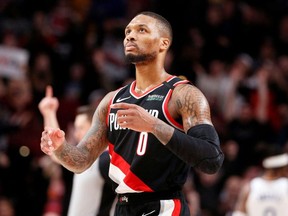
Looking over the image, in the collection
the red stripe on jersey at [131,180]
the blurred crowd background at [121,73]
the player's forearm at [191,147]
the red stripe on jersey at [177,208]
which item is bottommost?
the red stripe on jersey at [177,208]

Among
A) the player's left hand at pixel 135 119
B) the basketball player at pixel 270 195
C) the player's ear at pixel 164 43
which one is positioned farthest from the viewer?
the basketball player at pixel 270 195

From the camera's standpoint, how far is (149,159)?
17.1ft

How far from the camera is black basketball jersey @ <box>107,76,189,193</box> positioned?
17.0 feet

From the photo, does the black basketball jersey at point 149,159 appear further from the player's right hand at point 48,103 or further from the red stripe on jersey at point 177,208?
the player's right hand at point 48,103

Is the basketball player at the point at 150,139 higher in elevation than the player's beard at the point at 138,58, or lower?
lower

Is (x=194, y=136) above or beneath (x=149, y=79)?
beneath

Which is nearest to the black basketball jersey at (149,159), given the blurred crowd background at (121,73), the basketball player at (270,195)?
the basketball player at (270,195)

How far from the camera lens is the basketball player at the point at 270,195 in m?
8.88

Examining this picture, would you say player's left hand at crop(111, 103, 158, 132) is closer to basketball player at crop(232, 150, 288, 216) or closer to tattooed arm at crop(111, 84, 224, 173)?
tattooed arm at crop(111, 84, 224, 173)

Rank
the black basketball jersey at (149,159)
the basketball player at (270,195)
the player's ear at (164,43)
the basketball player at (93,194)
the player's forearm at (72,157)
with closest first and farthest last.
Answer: the black basketball jersey at (149,159), the player's forearm at (72,157), the player's ear at (164,43), the basketball player at (93,194), the basketball player at (270,195)

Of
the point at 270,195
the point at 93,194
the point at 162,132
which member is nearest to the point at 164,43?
the point at 162,132

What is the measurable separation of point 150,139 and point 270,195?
4.06 m

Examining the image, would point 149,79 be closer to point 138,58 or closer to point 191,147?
point 138,58

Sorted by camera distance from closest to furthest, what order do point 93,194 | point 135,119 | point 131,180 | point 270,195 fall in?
point 135,119
point 131,180
point 93,194
point 270,195
